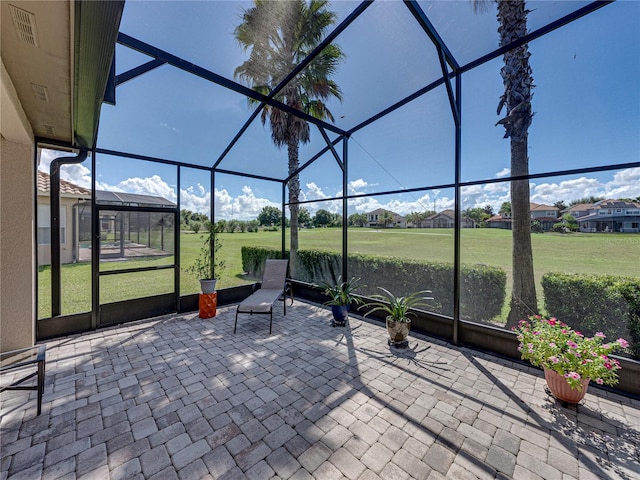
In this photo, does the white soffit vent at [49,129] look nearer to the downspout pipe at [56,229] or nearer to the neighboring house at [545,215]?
the downspout pipe at [56,229]

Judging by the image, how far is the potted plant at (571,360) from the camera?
233 cm

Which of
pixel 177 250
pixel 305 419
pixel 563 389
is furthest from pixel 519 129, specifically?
pixel 177 250

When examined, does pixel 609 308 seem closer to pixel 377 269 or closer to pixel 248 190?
pixel 377 269

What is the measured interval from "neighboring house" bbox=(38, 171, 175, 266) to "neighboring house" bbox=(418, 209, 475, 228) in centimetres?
544

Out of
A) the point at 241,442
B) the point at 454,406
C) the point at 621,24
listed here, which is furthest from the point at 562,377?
the point at 621,24

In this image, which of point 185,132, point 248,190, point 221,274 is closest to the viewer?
point 185,132

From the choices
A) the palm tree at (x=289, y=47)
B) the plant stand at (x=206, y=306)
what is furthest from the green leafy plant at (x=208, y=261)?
the palm tree at (x=289, y=47)

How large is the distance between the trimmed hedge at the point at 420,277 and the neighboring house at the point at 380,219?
73 cm

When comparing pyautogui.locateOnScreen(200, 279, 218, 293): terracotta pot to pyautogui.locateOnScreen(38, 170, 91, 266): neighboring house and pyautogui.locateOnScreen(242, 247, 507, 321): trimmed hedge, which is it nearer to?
pyautogui.locateOnScreen(38, 170, 91, 266): neighboring house

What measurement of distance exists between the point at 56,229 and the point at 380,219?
220 inches

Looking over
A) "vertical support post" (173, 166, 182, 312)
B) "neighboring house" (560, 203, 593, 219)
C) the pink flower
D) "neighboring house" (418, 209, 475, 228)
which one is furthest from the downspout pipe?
the pink flower

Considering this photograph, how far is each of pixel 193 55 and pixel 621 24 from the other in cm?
490

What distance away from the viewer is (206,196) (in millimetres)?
5605

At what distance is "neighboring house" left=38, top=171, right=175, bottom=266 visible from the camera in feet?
12.6
